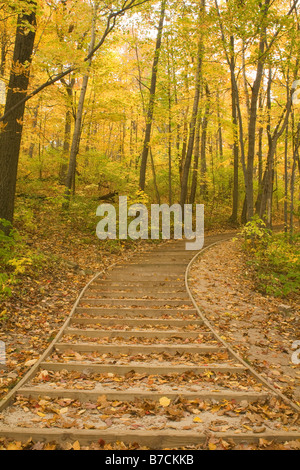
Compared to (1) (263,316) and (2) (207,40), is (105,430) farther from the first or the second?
(2) (207,40)

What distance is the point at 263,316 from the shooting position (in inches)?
299

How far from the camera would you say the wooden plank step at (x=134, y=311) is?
23.7ft

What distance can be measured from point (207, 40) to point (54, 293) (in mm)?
11457

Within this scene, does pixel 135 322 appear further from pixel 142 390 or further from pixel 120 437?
pixel 120 437

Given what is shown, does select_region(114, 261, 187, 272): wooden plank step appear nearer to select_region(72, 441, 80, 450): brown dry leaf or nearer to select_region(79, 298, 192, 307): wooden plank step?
select_region(79, 298, 192, 307): wooden plank step

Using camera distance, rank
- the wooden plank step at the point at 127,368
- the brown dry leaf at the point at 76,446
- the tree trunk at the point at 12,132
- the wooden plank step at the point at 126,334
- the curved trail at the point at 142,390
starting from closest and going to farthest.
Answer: the brown dry leaf at the point at 76,446, the curved trail at the point at 142,390, the wooden plank step at the point at 127,368, the wooden plank step at the point at 126,334, the tree trunk at the point at 12,132

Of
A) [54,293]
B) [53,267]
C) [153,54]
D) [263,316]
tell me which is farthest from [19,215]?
[153,54]

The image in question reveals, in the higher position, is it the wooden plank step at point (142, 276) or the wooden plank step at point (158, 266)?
the wooden plank step at point (158, 266)

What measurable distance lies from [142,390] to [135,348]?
1314mm

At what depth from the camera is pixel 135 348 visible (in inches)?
212

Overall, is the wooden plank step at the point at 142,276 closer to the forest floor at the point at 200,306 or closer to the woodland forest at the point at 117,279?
the woodland forest at the point at 117,279

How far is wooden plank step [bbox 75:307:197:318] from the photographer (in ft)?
23.7

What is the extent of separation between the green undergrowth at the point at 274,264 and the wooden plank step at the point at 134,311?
3053 mm

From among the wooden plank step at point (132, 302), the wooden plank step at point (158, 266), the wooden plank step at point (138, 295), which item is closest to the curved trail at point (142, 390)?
the wooden plank step at point (132, 302)
